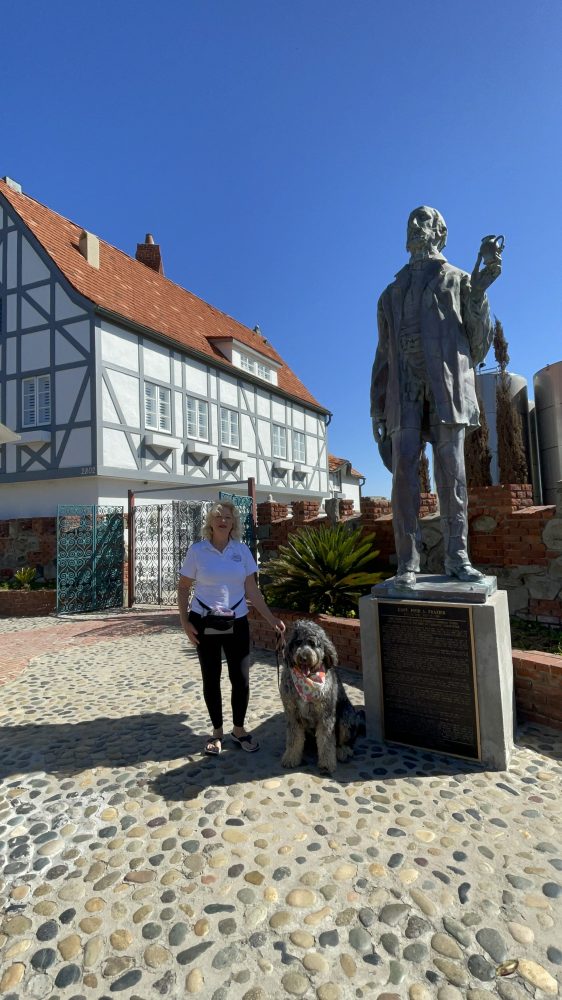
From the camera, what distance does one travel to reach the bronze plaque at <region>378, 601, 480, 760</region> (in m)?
3.17

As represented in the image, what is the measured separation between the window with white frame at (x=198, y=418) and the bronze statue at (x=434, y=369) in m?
12.9

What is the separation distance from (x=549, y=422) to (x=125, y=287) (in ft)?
50.4

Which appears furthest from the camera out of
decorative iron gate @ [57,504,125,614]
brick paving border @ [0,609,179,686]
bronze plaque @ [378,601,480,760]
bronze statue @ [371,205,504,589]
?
decorative iron gate @ [57,504,125,614]

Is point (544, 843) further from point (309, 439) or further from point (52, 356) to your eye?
point (309, 439)

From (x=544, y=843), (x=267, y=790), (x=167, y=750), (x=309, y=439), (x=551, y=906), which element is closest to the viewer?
(x=551, y=906)

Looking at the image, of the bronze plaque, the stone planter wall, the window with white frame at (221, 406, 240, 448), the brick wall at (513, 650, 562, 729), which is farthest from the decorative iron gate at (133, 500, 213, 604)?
the brick wall at (513, 650, 562, 729)

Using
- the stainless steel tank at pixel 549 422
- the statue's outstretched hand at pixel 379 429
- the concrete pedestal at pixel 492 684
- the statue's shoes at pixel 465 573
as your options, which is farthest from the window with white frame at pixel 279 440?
the concrete pedestal at pixel 492 684

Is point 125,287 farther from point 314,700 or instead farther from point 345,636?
point 314,700

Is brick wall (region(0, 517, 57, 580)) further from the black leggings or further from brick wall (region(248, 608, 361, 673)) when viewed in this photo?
the black leggings

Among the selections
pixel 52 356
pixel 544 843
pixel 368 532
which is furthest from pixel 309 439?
pixel 544 843

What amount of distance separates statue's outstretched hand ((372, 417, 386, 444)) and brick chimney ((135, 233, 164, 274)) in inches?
776

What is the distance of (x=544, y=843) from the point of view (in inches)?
92.7

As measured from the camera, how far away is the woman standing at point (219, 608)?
329 centimetres

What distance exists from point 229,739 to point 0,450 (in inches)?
547
